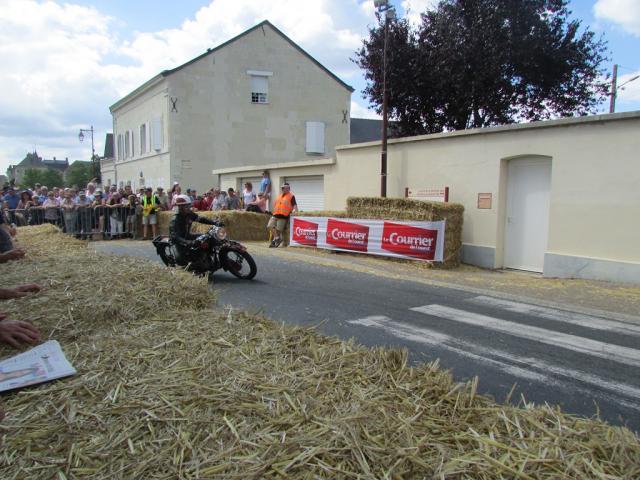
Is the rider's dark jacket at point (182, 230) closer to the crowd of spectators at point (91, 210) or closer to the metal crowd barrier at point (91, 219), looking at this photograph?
the crowd of spectators at point (91, 210)

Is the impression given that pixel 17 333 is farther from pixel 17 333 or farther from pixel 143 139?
pixel 143 139

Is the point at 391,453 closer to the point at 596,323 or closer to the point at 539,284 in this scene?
the point at 596,323

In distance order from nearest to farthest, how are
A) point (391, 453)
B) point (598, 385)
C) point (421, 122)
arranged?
point (391, 453), point (598, 385), point (421, 122)

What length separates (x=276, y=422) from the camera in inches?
67.2

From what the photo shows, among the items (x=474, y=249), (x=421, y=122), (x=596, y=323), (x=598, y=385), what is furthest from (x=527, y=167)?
(x=421, y=122)

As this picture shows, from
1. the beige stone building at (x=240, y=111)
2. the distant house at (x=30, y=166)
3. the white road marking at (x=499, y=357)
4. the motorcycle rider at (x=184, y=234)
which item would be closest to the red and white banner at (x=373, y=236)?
the motorcycle rider at (x=184, y=234)

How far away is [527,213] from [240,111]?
836 inches

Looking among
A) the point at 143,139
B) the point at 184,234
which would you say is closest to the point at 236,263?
the point at 184,234

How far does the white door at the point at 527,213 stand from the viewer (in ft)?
36.8

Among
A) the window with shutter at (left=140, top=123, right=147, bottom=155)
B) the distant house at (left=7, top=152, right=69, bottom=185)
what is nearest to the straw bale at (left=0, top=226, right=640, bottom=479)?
the window with shutter at (left=140, top=123, right=147, bottom=155)

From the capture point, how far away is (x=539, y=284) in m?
9.76

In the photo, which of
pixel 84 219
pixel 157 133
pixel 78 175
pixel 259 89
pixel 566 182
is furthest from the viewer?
pixel 78 175

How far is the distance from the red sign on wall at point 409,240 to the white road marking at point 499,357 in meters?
5.50

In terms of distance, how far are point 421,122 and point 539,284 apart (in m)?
15.3
